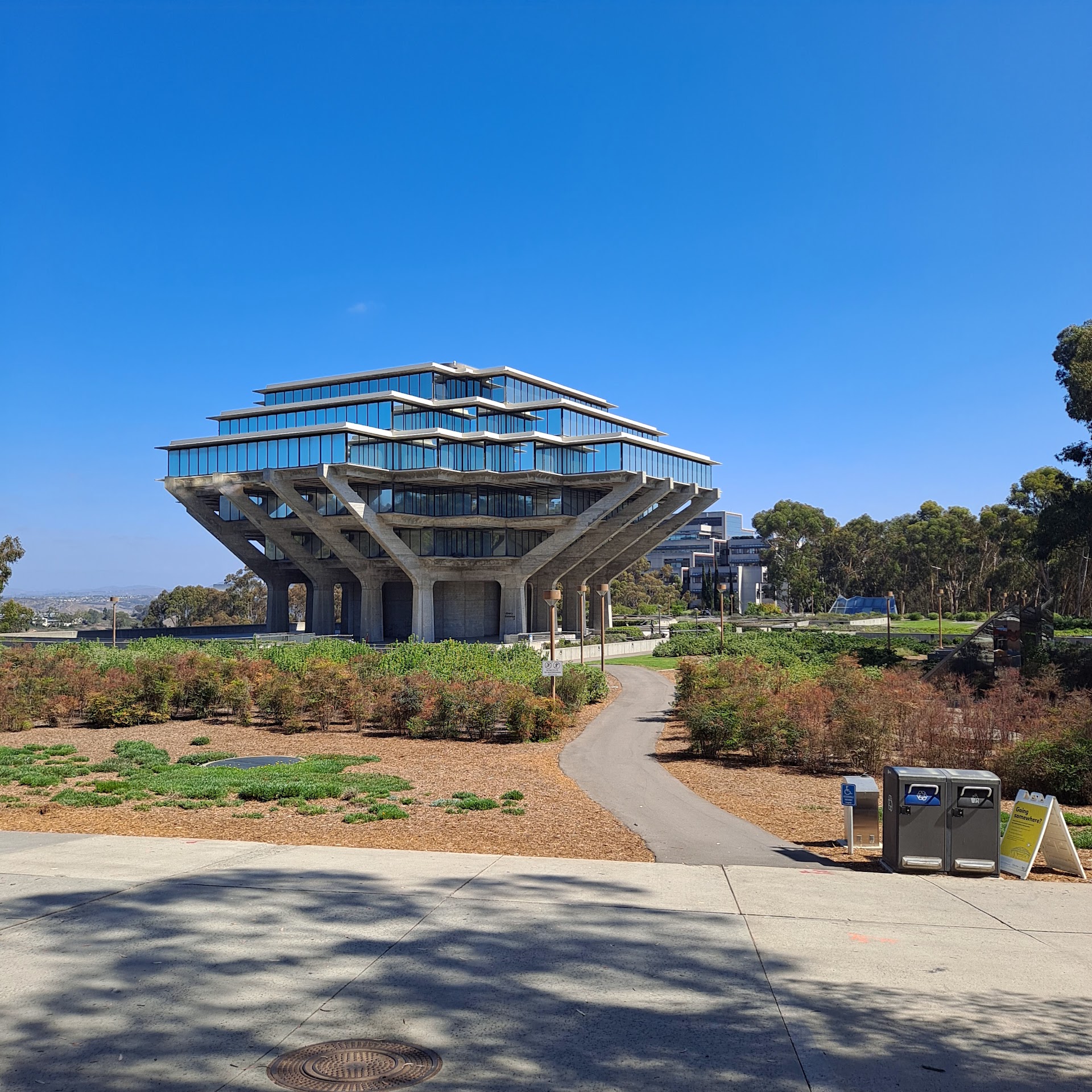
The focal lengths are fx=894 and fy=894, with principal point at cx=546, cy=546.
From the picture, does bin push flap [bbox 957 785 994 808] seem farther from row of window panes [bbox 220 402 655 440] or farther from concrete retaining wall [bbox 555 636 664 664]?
row of window panes [bbox 220 402 655 440]

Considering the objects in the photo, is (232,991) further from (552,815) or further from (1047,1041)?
(552,815)

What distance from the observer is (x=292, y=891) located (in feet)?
29.8

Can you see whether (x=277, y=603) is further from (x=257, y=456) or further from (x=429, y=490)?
(x=429, y=490)

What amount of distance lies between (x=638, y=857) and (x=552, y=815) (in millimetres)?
2630

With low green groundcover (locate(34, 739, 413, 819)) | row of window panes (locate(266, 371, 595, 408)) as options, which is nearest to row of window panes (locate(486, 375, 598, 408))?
row of window panes (locate(266, 371, 595, 408))

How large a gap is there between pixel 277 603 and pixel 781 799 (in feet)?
212

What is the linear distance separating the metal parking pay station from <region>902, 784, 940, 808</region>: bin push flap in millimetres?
992

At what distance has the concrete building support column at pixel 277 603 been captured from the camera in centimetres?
7388

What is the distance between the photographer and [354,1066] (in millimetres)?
5371

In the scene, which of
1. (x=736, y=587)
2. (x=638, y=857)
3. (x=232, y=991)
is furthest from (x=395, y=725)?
(x=736, y=587)

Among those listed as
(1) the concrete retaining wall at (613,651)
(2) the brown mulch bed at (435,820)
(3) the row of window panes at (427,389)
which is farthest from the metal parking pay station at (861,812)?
(3) the row of window panes at (427,389)

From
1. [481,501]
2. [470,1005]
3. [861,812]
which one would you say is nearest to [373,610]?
[481,501]

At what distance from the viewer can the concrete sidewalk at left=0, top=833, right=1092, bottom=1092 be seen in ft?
17.8

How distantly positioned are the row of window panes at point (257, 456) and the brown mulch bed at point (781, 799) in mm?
40011
